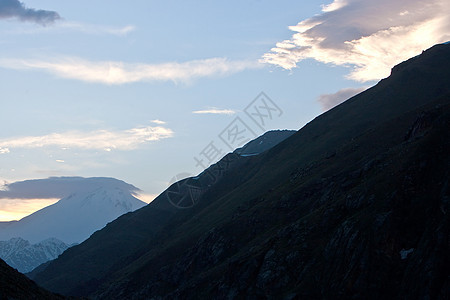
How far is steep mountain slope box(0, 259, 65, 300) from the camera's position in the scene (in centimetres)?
4117

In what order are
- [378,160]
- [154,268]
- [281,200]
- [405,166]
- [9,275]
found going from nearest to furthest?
[9,275]
[405,166]
[378,160]
[281,200]
[154,268]

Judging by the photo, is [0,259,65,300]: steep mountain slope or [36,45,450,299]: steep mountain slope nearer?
[0,259,65,300]: steep mountain slope

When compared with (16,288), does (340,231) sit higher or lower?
lower

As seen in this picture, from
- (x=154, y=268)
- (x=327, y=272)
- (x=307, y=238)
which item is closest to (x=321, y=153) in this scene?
(x=154, y=268)

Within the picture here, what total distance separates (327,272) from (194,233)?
285 ft

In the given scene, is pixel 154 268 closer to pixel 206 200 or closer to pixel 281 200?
pixel 281 200

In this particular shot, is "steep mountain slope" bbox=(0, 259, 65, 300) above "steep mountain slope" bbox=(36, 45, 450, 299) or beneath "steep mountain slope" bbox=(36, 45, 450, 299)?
above

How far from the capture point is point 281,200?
105875 mm

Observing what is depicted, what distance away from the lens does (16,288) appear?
44656 mm

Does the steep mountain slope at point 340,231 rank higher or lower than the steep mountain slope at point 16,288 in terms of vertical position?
lower

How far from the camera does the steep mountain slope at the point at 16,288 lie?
135 ft

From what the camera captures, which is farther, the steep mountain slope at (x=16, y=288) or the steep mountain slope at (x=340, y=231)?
the steep mountain slope at (x=340, y=231)

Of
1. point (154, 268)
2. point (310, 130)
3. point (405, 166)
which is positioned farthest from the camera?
point (310, 130)

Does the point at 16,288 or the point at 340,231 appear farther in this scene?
the point at 340,231
